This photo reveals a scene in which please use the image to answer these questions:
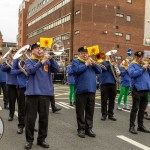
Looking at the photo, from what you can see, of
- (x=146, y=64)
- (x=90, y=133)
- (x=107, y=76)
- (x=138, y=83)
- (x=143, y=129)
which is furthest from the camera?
(x=107, y=76)

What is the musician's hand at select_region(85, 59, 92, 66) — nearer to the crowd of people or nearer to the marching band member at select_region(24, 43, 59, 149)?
the crowd of people

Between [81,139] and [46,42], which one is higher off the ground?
[46,42]

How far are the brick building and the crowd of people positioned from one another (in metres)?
37.4

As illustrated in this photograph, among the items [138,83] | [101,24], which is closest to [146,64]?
[138,83]

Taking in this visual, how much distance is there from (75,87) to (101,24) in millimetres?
41611

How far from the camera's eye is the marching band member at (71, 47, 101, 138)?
24.0ft

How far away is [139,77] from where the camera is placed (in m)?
7.85

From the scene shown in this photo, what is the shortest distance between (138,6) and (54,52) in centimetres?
4944

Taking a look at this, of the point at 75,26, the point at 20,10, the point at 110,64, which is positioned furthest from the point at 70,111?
the point at 20,10

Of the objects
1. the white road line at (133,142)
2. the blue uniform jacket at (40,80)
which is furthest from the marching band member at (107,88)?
the blue uniform jacket at (40,80)

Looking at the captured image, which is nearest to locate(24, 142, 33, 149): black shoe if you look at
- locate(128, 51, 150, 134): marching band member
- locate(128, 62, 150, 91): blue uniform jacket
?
locate(128, 51, 150, 134): marching band member

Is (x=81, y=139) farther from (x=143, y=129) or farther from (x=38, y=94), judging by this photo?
(x=143, y=129)

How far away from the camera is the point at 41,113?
6.20 m

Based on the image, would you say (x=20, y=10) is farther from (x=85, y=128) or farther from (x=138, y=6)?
(x=85, y=128)
